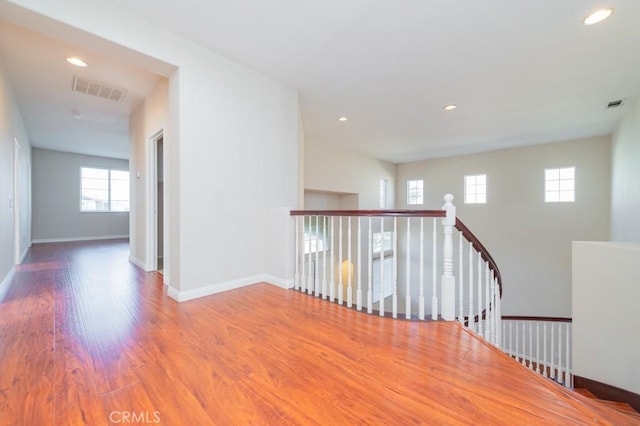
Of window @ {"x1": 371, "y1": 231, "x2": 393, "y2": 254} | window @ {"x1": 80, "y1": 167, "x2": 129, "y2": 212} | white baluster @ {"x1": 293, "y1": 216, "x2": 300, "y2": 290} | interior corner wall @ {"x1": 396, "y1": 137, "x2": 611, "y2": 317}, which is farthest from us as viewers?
window @ {"x1": 371, "y1": 231, "x2": 393, "y2": 254}

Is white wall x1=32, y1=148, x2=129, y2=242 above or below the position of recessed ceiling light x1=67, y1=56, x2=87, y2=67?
below

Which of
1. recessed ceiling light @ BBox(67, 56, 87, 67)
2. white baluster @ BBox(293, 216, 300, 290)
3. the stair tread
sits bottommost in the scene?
the stair tread

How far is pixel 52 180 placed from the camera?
7137mm

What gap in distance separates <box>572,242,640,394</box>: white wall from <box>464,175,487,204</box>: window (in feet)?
16.7

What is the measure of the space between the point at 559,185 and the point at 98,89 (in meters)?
9.31

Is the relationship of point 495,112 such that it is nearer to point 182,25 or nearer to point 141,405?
point 182,25

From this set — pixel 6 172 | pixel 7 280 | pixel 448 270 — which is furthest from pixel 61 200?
pixel 448 270

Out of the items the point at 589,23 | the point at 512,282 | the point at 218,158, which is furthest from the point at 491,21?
the point at 512,282

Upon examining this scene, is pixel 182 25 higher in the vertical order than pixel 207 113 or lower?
higher

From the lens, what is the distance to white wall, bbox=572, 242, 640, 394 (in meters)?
2.33

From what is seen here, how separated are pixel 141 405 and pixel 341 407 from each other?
97 cm

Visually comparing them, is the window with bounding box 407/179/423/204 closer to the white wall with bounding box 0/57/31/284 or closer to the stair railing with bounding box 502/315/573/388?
the stair railing with bounding box 502/315/573/388

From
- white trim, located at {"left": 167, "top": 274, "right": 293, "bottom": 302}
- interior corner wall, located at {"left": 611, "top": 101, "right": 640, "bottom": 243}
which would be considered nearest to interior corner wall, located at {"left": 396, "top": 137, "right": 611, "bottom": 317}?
interior corner wall, located at {"left": 611, "top": 101, "right": 640, "bottom": 243}
